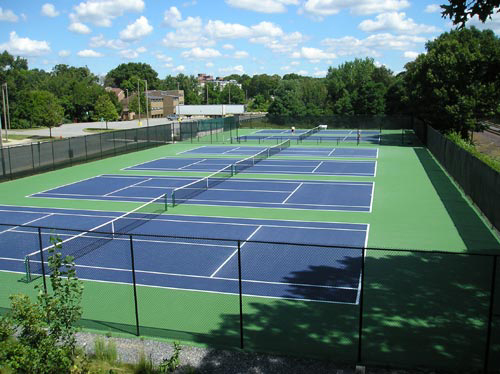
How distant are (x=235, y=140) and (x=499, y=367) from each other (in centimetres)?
5151

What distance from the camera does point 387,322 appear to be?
11.5 metres

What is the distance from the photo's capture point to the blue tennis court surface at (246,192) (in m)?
25.2

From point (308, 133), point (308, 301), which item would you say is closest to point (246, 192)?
point (308, 301)

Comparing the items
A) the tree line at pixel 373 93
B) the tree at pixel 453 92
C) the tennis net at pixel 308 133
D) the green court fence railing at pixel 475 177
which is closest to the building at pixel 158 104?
the tree line at pixel 373 93

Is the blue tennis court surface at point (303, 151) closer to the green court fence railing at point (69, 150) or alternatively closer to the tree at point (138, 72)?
the green court fence railing at point (69, 150)

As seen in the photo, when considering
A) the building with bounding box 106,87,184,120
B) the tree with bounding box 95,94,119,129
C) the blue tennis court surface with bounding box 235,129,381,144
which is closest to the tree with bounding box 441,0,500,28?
the blue tennis court surface with bounding box 235,129,381,144

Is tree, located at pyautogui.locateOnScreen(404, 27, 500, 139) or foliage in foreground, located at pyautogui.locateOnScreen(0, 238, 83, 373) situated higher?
tree, located at pyautogui.locateOnScreen(404, 27, 500, 139)

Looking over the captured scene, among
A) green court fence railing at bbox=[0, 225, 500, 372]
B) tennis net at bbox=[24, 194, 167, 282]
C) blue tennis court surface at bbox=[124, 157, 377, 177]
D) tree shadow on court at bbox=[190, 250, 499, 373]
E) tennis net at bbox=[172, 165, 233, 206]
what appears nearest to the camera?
tree shadow on court at bbox=[190, 250, 499, 373]

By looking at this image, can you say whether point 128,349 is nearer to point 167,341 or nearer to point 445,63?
point 167,341

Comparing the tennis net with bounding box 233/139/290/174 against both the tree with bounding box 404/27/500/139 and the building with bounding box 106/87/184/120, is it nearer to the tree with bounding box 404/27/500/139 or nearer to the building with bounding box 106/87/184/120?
the tree with bounding box 404/27/500/139

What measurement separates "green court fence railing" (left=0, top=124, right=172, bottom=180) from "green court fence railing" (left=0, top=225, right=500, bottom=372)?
1824 centimetres

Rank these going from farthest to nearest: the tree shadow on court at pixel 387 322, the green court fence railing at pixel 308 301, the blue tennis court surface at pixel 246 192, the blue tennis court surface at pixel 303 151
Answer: the blue tennis court surface at pixel 303 151 < the blue tennis court surface at pixel 246 192 < the green court fence railing at pixel 308 301 < the tree shadow on court at pixel 387 322

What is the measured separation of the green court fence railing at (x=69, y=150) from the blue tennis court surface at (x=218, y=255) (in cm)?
1168

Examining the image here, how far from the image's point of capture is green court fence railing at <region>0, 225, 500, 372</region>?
10.2 meters
